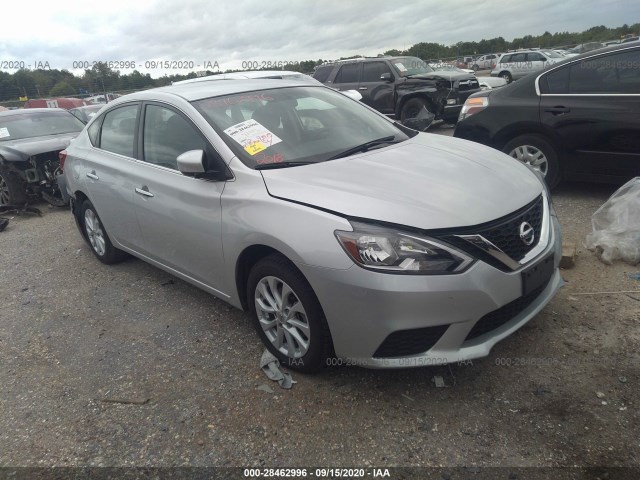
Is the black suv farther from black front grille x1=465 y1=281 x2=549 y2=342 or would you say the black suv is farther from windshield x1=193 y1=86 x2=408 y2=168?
black front grille x1=465 y1=281 x2=549 y2=342

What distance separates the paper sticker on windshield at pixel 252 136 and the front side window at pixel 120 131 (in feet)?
4.02

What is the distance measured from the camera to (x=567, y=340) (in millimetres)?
2941

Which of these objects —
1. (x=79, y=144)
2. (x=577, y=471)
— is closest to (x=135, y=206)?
(x=79, y=144)

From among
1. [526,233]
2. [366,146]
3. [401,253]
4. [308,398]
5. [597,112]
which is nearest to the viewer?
[401,253]

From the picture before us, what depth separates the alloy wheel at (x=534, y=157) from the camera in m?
5.30

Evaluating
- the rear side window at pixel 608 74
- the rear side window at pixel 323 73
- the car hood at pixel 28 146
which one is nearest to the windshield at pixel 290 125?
the rear side window at pixel 608 74

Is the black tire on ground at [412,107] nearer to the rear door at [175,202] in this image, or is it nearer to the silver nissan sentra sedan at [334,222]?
the silver nissan sentra sedan at [334,222]

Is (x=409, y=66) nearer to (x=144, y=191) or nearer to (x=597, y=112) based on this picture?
(x=597, y=112)

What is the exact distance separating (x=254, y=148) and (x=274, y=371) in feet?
4.56

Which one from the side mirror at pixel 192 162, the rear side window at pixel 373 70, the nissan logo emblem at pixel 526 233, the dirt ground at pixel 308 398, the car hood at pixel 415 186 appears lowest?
the dirt ground at pixel 308 398

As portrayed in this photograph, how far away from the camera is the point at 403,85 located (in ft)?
36.9

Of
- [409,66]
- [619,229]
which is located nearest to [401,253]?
[619,229]

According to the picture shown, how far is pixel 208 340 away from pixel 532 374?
2.08 metres

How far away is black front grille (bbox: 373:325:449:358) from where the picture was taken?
92.9 inches
